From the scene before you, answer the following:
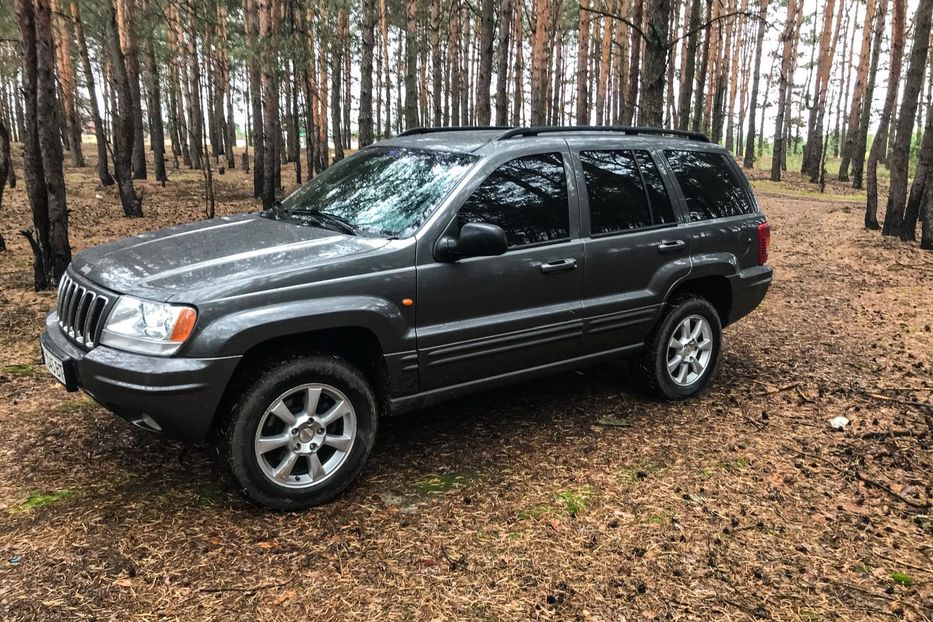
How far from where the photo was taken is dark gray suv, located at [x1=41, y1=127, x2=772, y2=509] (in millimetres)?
3125

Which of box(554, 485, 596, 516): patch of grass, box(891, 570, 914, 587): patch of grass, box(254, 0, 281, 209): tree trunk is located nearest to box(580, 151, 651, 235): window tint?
box(554, 485, 596, 516): patch of grass

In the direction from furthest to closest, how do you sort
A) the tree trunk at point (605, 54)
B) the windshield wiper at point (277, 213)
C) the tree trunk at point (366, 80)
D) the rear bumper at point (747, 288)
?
1. the tree trunk at point (605, 54)
2. the tree trunk at point (366, 80)
3. the rear bumper at point (747, 288)
4. the windshield wiper at point (277, 213)

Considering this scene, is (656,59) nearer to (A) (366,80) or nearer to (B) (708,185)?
(B) (708,185)

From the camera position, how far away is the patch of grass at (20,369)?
5.29 meters

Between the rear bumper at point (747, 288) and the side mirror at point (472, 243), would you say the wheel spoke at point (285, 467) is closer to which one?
the side mirror at point (472, 243)

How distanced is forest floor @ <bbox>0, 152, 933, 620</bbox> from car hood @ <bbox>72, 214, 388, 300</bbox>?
1.19 metres

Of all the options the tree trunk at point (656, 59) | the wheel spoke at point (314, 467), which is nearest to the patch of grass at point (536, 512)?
the wheel spoke at point (314, 467)

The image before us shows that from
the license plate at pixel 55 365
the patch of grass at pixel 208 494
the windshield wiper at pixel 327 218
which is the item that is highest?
the windshield wiper at pixel 327 218

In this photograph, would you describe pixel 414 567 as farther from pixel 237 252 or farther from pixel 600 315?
pixel 600 315

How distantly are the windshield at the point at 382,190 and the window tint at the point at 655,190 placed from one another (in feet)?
4.91

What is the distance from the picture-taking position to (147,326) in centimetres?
308

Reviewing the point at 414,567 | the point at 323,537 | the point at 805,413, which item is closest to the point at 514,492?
the point at 414,567

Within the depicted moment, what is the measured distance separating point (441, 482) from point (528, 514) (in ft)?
1.89

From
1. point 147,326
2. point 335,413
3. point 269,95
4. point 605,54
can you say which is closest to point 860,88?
point 605,54
